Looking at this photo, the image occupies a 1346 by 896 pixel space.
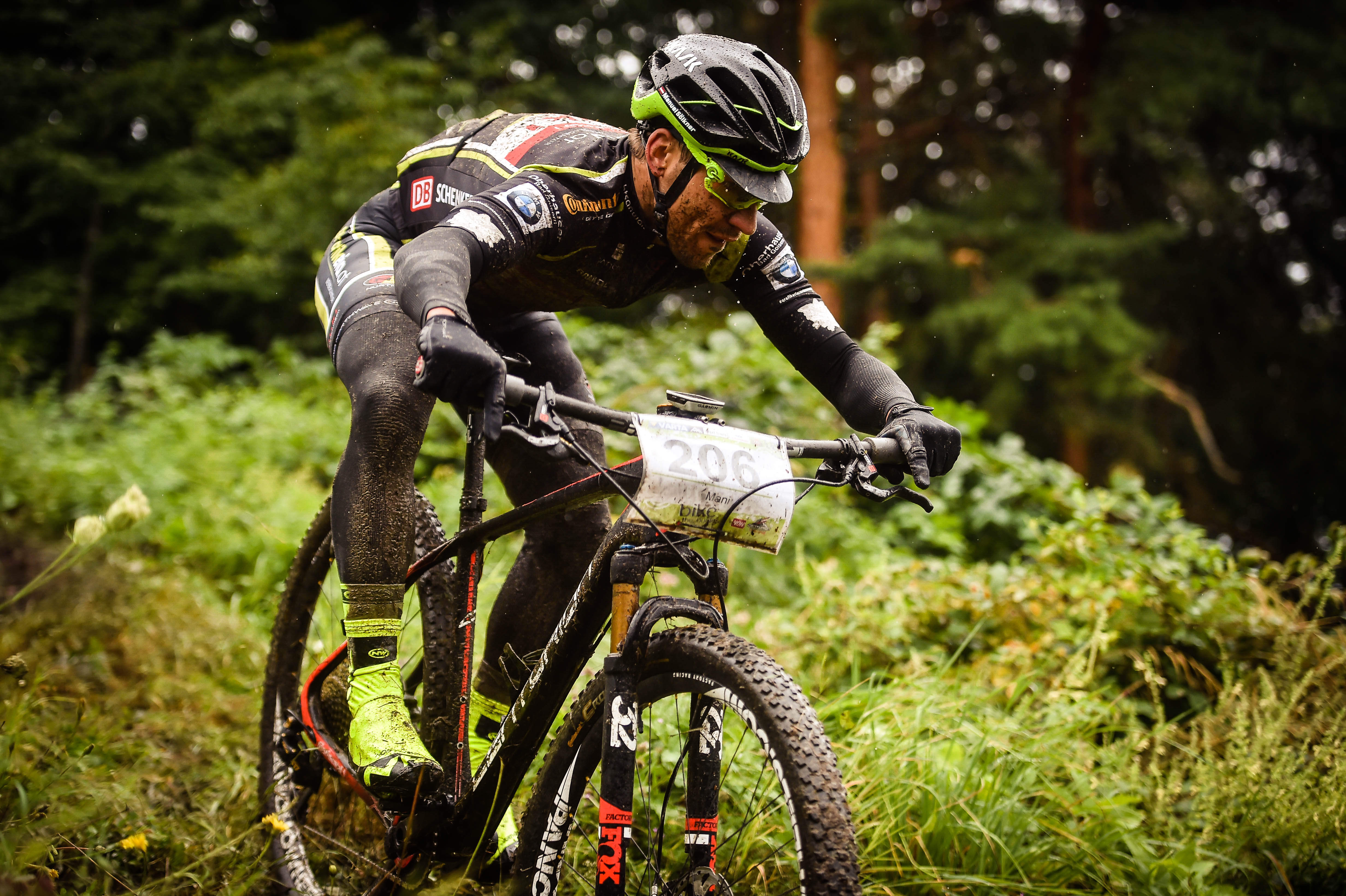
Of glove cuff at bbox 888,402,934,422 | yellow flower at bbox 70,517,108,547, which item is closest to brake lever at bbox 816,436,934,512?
glove cuff at bbox 888,402,934,422

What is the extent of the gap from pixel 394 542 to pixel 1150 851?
7.19 ft

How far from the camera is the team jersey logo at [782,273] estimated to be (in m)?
2.19

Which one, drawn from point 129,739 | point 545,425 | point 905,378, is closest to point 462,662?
point 545,425

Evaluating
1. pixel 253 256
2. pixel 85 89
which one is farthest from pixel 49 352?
pixel 253 256

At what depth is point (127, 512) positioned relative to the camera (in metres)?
2.52

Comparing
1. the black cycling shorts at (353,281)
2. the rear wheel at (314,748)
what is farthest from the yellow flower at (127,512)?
the black cycling shorts at (353,281)

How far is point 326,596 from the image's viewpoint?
2.78m

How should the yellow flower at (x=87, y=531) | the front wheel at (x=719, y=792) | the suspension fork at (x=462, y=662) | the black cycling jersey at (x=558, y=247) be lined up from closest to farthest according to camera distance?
the front wheel at (x=719, y=792), the black cycling jersey at (x=558, y=247), the suspension fork at (x=462, y=662), the yellow flower at (x=87, y=531)

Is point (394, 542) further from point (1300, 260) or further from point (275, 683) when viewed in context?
point (1300, 260)

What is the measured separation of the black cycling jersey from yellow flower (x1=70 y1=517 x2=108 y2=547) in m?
0.84

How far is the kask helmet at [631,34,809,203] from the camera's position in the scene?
1791 millimetres

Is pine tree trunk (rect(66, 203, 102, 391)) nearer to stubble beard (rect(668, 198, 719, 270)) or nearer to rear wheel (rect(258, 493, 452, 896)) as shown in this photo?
rear wheel (rect(258, 493, 452, 896))

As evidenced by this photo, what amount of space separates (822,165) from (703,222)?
797 cm

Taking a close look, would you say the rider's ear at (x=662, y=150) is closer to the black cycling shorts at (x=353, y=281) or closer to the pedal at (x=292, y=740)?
the black cycling shorts at (x=353, y=281)
